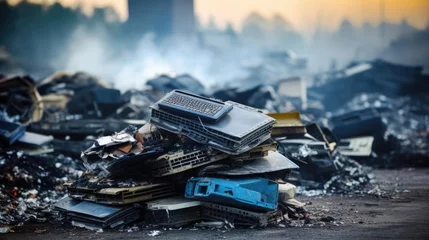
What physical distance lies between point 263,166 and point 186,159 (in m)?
1.13

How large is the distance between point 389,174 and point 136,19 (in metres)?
22.7

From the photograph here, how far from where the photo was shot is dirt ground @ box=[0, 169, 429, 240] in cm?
539

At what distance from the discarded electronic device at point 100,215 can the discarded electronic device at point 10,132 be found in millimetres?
3586

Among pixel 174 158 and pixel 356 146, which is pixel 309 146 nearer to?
pixel 356 146

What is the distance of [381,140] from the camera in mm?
11352

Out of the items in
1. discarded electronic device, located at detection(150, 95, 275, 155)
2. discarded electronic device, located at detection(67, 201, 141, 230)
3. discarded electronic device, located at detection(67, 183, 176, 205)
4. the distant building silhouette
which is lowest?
discarded electronic device, located at detection(67, 201, 141, 230)

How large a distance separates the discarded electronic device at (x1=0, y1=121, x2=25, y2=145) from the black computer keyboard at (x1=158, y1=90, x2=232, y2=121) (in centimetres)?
406

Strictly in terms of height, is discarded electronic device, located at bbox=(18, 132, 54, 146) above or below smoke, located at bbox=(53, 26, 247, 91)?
below

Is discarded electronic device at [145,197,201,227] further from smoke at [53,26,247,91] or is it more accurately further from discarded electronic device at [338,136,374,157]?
smoke at [53,26,247,91]

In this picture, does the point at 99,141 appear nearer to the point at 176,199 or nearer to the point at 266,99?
the point at 176,199

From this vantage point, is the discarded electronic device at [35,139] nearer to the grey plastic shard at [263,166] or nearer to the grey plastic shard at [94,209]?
the grey plastic shard at [94,209]

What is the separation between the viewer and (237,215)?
5926 millimetres

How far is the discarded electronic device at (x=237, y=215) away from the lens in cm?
583

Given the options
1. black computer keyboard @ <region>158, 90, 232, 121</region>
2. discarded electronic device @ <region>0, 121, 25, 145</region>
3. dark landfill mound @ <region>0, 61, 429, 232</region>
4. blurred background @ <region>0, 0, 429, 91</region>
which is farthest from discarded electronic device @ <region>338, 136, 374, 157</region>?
blurred background @ <region>0, 0, 429, 91</region>
